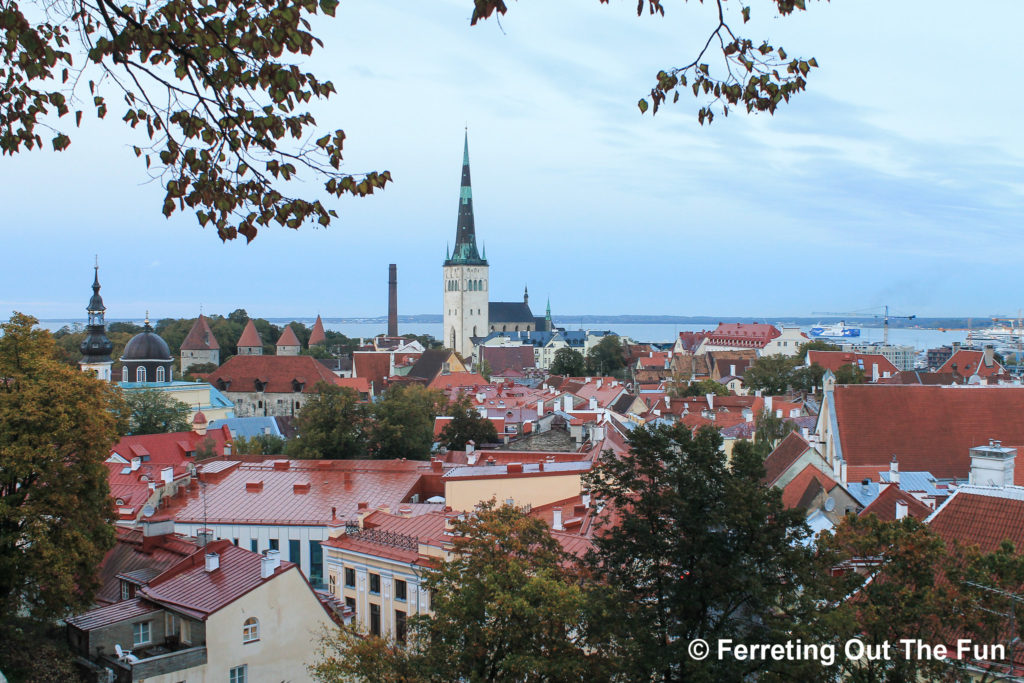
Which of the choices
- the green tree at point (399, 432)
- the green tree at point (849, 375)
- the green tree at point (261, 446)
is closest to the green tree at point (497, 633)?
the green tree at point (399, 432)

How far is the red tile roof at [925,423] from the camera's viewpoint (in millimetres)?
30188

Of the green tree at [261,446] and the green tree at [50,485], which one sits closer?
the green tree at [50,485]

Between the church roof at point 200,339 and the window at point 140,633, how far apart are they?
85.7m

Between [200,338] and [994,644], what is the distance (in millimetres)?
96718

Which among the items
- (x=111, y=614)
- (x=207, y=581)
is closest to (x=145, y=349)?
(x=207, y=581)

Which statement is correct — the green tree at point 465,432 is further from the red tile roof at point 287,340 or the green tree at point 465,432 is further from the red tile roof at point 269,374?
the red tile roof at point 287,340

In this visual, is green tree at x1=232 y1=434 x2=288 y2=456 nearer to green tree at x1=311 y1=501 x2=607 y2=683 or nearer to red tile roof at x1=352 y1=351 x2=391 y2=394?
green tree at x1=311 y1=501 x2=607 y2=683

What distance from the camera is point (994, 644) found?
37.0 feet

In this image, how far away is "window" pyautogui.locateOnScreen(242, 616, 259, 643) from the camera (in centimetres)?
1728

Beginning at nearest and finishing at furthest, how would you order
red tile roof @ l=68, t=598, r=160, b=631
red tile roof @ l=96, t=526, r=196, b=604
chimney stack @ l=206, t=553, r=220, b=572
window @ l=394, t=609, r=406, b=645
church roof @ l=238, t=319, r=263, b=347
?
red tile roof @ l=68, t=598, r=160, b=631, chimney stack @ l=206, t=553, r=220, b=572, window @ l=394, t=609, r=406, b=645, red tile roof @ l=96, t=526, r=196, b=604, church roof @ l=238, t=319, r=263, b=347

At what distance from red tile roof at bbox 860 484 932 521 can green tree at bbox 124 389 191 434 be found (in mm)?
37830

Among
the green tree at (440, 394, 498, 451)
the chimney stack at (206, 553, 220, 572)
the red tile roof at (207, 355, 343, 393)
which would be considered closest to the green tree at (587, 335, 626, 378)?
the red tile roof at (207, 355, 343, 393)

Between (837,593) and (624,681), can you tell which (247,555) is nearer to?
(624,681)

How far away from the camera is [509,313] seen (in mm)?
158750
